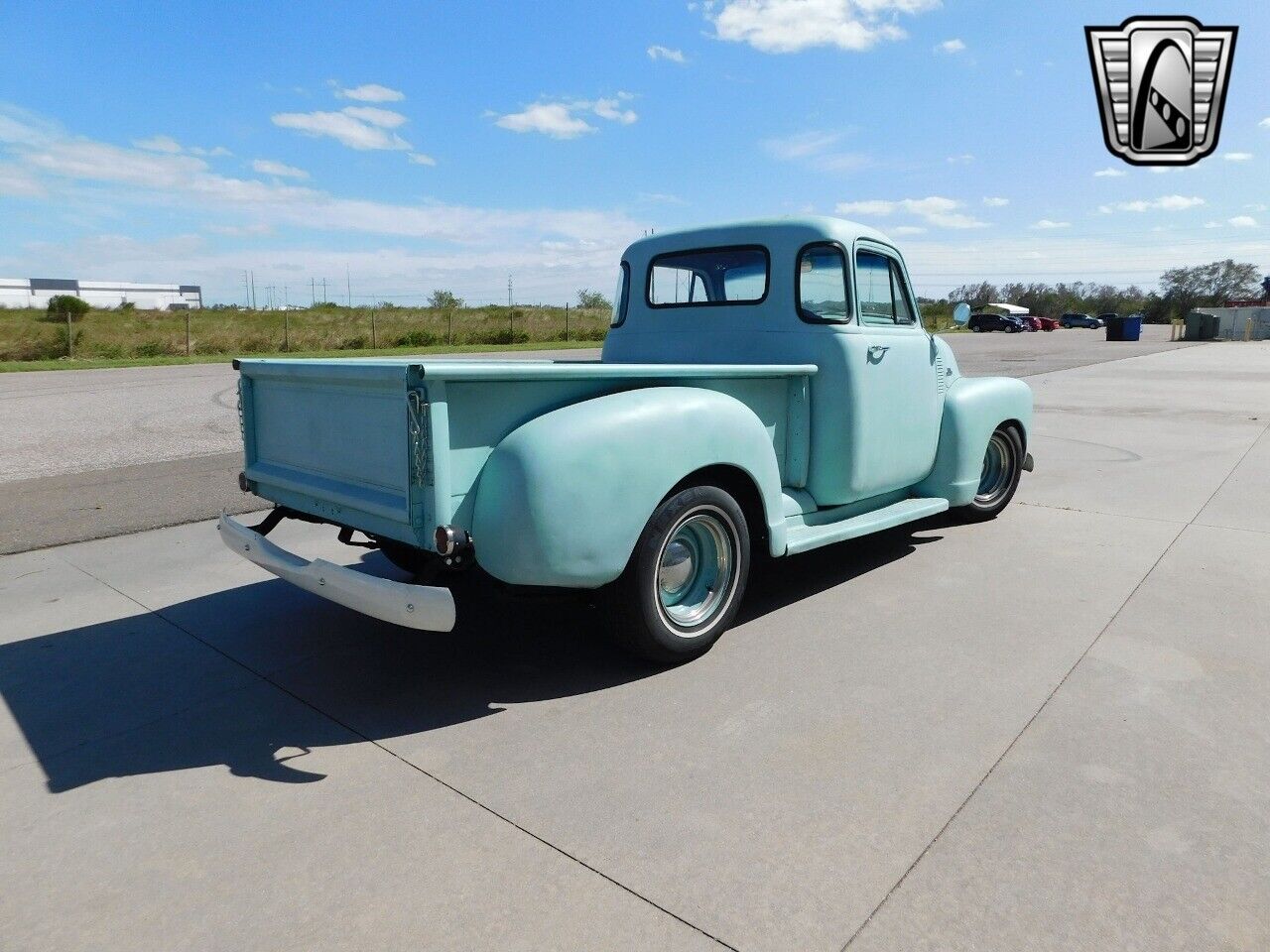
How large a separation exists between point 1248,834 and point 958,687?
3.63 feet

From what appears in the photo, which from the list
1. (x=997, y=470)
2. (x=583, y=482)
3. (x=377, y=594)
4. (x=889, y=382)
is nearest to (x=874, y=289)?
(x=889, y=382)

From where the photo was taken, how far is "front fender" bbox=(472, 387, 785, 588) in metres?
3.02

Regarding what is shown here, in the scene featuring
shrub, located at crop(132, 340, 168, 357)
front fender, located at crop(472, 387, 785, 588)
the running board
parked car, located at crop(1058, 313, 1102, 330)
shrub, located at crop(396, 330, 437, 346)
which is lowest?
the running board

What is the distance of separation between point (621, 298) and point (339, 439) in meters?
2.52

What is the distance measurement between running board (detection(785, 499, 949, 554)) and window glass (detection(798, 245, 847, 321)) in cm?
110

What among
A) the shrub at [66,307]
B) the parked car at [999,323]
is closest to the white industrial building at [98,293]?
the shrub at [66,307]

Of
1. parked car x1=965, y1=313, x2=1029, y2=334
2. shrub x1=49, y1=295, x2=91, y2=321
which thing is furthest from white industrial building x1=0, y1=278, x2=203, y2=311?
parked car x1=965, y1=313, x2=1029, y2=334

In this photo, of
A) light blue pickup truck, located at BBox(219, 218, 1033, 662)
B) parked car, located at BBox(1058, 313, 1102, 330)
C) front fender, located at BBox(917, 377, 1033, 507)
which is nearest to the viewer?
light blue pickup truck, located at BBox(219, 218, 1033, 662)

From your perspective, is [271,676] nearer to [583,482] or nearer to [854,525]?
[583,482]

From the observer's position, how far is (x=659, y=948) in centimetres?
206

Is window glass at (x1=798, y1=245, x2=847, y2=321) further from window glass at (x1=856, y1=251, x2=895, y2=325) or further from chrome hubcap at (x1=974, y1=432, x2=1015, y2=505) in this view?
chrome hubcap at (x1=974, y1=432, x2=1015, y2=505)

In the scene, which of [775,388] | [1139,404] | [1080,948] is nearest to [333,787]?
[1080,948]

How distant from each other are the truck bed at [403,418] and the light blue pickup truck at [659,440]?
0.01 m

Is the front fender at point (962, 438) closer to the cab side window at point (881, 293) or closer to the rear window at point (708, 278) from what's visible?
the cab side window at point (881, 293)
